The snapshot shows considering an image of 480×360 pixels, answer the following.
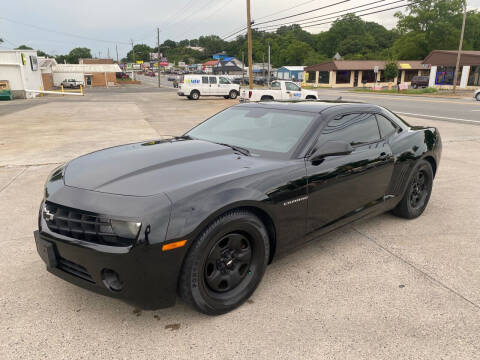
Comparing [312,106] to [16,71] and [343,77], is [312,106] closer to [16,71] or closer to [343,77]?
[16,71]

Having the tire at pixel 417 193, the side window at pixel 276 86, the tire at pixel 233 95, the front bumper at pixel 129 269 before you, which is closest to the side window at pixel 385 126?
the tire at pixel 417 193

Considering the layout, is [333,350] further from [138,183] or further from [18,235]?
[18,235]

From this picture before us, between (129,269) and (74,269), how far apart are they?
1.60 ft

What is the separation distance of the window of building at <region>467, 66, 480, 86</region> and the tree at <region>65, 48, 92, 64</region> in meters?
144

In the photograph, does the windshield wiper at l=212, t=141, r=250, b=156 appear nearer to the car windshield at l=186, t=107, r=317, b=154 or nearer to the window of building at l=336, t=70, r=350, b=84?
the car windshield at l=186, t=107, r=317, b=154

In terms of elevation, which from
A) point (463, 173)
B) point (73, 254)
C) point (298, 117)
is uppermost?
point (298, 117)

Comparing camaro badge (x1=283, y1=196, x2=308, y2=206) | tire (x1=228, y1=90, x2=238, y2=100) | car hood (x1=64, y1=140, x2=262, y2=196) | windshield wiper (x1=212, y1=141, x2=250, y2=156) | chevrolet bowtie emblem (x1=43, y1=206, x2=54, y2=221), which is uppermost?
windshield wiper (x1=212, y1=141, x2=250, y2=156)

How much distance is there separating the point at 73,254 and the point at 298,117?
2.27 metres

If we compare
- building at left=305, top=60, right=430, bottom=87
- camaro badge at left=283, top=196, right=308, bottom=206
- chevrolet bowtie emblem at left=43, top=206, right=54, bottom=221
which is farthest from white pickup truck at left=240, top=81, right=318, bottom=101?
building at left=305, top=60, right=430, bottom=87

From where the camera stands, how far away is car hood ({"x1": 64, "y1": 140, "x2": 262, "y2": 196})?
99.8 inches

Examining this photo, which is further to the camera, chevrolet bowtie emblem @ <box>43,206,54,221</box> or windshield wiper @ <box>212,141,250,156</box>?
windshield wiper @ <box>212,141,250,156</box>

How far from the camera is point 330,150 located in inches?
122

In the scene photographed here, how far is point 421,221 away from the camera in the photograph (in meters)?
4.57

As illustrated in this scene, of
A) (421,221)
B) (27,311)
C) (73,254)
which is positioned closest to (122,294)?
(73,254)
